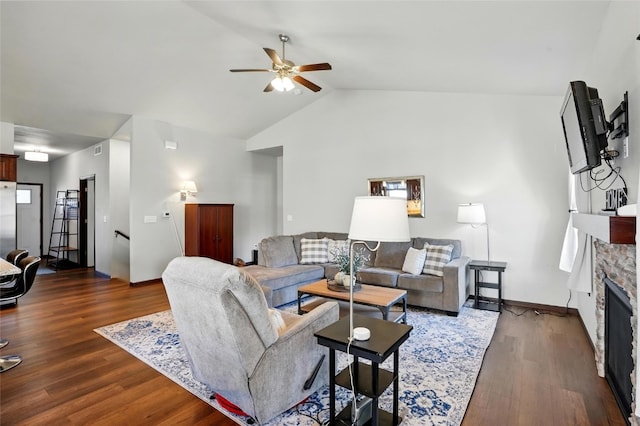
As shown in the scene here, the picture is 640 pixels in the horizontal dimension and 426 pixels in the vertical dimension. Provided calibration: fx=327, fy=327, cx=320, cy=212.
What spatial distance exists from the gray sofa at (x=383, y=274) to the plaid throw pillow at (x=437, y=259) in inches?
2.9

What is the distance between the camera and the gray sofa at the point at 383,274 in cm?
394

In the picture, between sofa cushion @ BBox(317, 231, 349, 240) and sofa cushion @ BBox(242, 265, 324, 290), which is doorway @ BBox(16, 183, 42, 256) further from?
sofa cushion @ BBox(317, 231, 349, 240)

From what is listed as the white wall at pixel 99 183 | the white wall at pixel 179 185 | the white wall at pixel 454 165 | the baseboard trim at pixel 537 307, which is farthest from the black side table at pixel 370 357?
the white wall at pixel 99 183

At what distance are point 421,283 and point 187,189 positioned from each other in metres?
4.40

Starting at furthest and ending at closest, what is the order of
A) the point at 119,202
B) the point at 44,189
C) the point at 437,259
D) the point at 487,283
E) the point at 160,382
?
the point at 44,189 → the point at 119,202 → the point at 487,283 → the point at 437,259 → the point at 160,382

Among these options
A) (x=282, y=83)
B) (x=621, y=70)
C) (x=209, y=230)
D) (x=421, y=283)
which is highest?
(x=282, y=83)

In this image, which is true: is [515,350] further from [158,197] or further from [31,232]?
[31,232]

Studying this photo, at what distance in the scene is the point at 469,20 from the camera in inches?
102

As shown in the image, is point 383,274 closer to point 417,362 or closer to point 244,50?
point 417,362

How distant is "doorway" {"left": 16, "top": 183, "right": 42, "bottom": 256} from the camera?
25.8 ft

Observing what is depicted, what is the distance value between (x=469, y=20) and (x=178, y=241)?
554 cm

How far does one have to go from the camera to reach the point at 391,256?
4844 mm

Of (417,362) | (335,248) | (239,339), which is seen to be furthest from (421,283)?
(239,339)

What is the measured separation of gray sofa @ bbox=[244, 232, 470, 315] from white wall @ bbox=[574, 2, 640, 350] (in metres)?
1.70
